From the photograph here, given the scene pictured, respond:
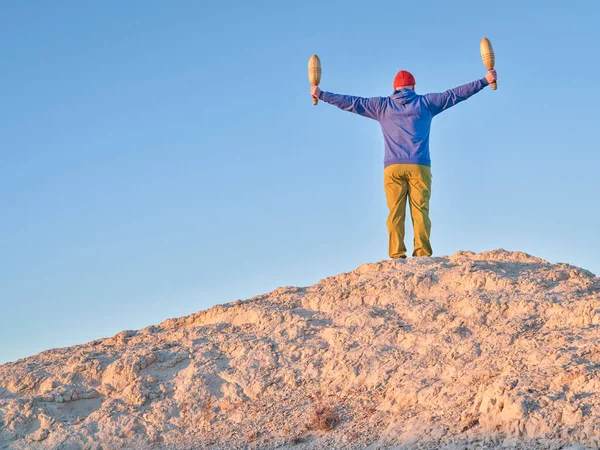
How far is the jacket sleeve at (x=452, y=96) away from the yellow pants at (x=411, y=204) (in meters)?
0.80

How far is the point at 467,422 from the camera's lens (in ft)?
20.1

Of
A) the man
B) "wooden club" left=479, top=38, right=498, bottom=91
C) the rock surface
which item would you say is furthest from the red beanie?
the rock surface

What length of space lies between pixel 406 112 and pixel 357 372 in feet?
12.3

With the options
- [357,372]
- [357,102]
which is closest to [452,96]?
[357,102]

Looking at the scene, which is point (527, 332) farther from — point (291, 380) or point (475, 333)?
point (291, 380)

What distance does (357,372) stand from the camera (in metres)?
7.30

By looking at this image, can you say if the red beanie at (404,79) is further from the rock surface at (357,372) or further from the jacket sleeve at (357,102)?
the rock surface at (357,372)

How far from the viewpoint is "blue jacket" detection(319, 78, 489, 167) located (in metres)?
9.59

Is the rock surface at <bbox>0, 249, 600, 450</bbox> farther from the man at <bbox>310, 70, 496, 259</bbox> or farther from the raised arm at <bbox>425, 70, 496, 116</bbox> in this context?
the raised arm at <bbox>425, 70, 496, 116</bbox>

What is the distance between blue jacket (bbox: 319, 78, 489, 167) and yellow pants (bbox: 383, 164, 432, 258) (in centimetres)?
13

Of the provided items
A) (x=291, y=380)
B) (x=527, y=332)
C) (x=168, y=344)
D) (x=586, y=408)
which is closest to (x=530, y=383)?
(x=586, y=408)

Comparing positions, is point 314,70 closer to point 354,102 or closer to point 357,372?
point 354,102

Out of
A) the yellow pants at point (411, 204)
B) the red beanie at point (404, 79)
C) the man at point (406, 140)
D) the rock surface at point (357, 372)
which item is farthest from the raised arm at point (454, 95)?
the rock surface at point (357, 372)

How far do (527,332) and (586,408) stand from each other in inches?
56.5
